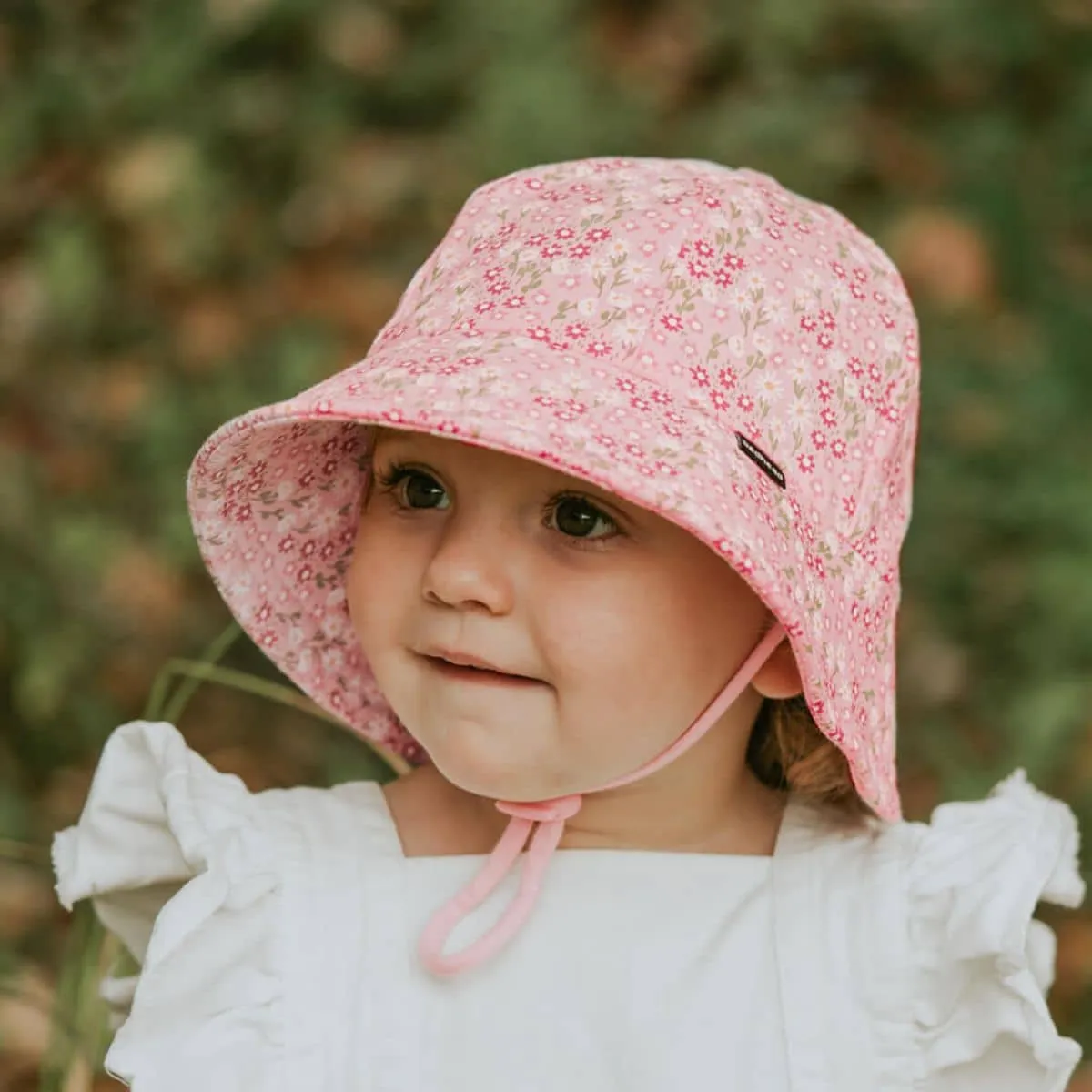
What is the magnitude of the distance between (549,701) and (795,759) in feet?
0.86

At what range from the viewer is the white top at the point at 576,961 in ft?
3.47

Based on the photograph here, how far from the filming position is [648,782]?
1.14m

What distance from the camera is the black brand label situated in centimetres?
103

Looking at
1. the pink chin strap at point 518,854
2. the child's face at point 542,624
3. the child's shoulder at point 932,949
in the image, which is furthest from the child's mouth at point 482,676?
the child's shoulder at point 932,949

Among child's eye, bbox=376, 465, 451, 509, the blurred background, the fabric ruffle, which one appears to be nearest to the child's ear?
child's eye, bbox=376, 465, 451, 509

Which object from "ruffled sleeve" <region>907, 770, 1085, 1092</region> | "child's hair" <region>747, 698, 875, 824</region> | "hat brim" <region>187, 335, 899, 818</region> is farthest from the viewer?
"child's hair" <region>747, 698, 875, 824</region>

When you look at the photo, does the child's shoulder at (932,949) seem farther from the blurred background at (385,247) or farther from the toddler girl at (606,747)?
the blurred background at (385,247)

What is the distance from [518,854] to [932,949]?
271mm

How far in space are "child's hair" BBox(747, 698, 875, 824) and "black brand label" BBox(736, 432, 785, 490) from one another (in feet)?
0.76

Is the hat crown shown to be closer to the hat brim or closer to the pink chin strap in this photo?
the hat brim

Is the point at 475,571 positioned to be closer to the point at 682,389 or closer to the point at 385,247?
the point at 682,389

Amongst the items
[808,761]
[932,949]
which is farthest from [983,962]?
[808,761]

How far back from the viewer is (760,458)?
1.03 metres

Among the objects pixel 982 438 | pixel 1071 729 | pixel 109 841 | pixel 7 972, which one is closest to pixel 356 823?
pixel 109 841
